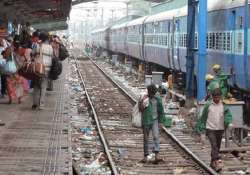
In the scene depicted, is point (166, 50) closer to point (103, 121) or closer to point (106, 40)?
point (103, 121)

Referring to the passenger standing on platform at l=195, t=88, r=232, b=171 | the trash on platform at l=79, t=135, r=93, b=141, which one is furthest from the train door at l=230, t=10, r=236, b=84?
the passenger standing on platform at l=195, t=88, r=232, b=171

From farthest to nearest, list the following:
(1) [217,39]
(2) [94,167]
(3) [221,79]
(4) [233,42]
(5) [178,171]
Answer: (1) [217,39]
(4) [233,42]
(3) [221,79]
(2) [94,167]
(5) [178,171]

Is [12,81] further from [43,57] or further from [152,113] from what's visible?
[152,113]

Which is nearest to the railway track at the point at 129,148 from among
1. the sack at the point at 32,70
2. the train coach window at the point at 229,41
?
the sack at the point at 32,70

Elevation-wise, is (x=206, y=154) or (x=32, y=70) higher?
(x=32, y=70)

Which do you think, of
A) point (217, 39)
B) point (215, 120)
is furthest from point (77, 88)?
point (215, 120)

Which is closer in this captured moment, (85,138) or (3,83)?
(85,138)

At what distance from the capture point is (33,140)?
37.7 feet

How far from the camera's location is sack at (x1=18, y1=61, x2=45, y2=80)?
14922 millimetres

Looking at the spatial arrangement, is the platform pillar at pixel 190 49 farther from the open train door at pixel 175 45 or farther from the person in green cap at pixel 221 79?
the open train door at pixel 175 45

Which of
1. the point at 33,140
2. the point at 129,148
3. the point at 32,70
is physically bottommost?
the point at 129,148

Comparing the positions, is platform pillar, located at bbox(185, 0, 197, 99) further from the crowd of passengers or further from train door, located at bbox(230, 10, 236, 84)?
the crowd of passengers

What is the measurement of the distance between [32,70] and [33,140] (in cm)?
372

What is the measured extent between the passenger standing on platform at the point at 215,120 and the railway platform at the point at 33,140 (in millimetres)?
2248
